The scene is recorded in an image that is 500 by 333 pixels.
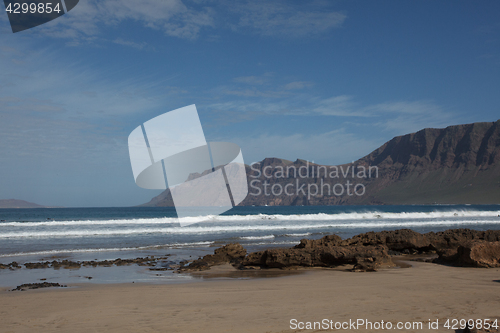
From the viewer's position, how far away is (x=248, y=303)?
559 centimetres

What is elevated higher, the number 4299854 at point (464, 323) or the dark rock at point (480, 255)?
the number 4299854 at point (464, 323)

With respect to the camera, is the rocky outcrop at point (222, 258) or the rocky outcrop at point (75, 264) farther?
the rocky outcrop at point (75, 264)

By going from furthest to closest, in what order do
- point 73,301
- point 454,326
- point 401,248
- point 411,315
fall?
point 401,248 → point 73,301 → point 411,315 → point 454,326

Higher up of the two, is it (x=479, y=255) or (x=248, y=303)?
(x=248, y=303)

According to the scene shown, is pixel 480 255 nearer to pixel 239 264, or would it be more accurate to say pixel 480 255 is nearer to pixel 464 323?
pixel 464 323

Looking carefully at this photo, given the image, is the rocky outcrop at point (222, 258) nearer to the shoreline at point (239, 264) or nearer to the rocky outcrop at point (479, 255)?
the shoreline at point (239, 264)

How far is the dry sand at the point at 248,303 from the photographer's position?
458 cm

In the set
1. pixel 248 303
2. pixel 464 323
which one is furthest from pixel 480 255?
pixel 248 303

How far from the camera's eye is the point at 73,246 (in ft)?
51.8

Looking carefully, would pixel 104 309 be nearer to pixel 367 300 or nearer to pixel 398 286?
pixel 367 300

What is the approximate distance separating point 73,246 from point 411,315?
1531cm

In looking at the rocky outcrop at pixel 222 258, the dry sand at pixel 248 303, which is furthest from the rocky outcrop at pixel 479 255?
the rocky outcrop at pixel 222 258

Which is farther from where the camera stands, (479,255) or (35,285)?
(479,255)

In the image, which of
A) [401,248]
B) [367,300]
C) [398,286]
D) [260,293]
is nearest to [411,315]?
[367,300]
